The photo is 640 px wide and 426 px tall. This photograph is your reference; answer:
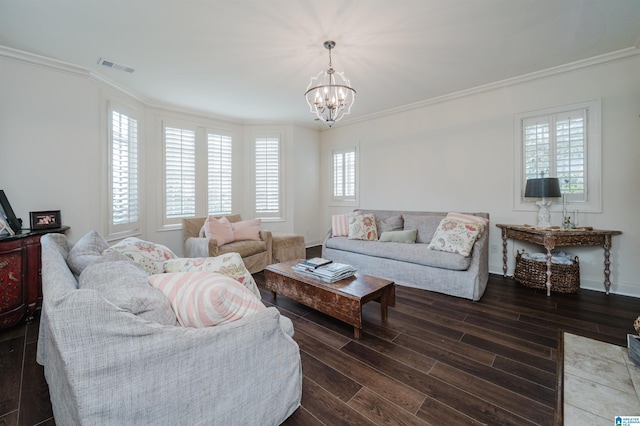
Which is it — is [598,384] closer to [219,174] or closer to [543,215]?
[543,215]

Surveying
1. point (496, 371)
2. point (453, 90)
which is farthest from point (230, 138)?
point (496, 371)

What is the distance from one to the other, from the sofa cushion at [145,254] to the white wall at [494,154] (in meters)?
3.82

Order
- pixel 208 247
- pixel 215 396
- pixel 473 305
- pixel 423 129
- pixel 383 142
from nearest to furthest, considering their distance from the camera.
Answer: pixel 215 396, pixel 473 305, pixel 208 247, pixel 423 129, pixel 383 142

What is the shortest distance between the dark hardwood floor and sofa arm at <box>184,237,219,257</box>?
4.17 feet

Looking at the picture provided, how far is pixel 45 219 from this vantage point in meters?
2.82

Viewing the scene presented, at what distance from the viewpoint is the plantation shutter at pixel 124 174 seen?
142 inches

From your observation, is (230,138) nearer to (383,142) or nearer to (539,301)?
(383,142)

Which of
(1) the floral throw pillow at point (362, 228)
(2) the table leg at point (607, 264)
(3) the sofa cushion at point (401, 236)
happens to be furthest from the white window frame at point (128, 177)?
(2) the table leg at point (607, 264)

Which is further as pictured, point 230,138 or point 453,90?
point 230,138

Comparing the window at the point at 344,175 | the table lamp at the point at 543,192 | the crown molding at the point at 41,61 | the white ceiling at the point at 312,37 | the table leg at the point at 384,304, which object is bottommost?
the table leg at the point at 384,304

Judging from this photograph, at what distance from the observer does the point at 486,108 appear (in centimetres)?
381

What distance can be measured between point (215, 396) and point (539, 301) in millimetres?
3269

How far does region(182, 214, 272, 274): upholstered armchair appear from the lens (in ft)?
12.0

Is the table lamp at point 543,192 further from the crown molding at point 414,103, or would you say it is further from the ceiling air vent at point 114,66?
the ceiling air vent at point 114,66
